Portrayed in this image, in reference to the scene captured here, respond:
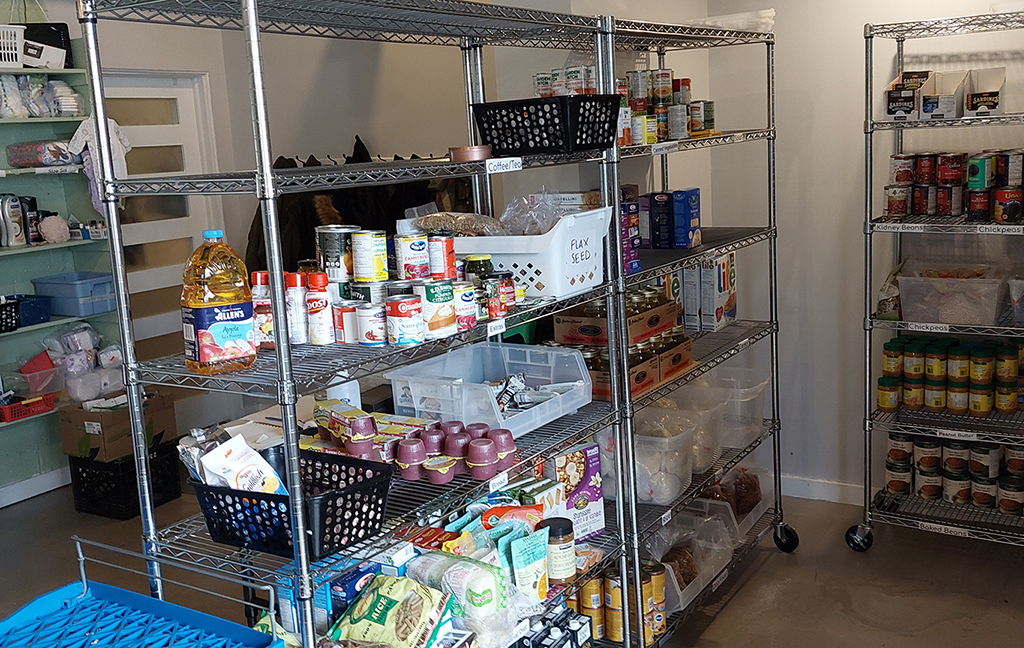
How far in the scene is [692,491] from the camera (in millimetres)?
3199

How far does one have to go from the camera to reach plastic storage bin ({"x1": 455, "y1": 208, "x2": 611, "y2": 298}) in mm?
2359

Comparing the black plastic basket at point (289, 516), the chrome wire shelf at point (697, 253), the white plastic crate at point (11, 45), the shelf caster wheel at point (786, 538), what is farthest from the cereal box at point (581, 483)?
the white plastic crate at point (11, 45)

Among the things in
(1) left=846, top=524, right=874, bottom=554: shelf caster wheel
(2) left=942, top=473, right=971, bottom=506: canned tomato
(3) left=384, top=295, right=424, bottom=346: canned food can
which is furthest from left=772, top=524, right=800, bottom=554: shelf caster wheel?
(3) left=384, top=295, right=424, bottom=346: canned food can

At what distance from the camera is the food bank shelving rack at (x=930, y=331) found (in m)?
3.28

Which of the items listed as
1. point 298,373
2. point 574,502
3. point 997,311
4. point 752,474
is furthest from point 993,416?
point 298,373

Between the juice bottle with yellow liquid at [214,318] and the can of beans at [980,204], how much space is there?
2.65 m

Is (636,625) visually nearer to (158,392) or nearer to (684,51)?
(684,51)

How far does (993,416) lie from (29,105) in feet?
15.4

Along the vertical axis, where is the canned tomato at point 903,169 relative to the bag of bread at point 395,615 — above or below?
above

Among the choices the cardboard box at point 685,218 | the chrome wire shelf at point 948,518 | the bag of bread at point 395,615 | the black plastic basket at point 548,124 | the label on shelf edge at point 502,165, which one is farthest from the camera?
the chrome wire shelf at point 948,518

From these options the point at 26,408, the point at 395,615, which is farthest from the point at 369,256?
the point at 26,408

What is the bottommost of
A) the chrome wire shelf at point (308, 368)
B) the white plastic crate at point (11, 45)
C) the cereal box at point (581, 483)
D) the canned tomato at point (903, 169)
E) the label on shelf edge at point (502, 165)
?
the cereal box at point (581, 483)

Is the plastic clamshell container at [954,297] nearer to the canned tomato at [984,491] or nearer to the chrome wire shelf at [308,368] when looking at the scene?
the canned tomato at [984,491]

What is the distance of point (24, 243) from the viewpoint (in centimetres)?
481
